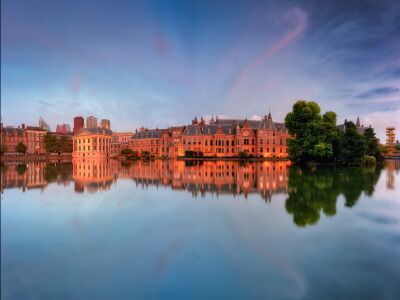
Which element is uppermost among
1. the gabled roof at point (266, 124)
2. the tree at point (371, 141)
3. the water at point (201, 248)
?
the gabled roof at point (266, 124)

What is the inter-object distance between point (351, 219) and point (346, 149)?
40525 mm

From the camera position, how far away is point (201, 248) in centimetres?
934

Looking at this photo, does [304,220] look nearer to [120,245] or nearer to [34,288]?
[120,245]

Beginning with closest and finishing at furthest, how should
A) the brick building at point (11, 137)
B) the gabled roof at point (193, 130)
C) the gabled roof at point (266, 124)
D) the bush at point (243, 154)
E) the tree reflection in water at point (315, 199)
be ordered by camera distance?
the tree reflection in water at point (315, 199) < the bush at point (243, 154) < the gabled roof at point (266, 124) < the gabled roof at point (193, 130) < the brick building at point (11, 137)

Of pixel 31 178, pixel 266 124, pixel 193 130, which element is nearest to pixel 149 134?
pixel 193 130

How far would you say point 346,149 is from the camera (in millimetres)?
48125

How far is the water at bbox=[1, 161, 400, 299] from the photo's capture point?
6.86m

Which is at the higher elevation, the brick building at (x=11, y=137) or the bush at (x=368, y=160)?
the brick building at (x=11, y=137)

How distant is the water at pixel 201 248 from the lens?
686 cm

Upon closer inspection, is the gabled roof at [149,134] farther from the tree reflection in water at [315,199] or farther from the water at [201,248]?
the water at [201,248]

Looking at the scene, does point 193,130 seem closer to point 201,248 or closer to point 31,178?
point 31,178

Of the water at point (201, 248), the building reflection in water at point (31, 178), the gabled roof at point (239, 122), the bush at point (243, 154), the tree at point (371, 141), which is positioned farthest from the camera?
the gabled roof at point (239, 122)

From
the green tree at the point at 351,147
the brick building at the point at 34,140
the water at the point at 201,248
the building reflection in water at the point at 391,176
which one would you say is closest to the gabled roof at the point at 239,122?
the green tree at the point at 351,147

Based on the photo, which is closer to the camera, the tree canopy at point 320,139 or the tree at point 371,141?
the tree canopy at point 320,139
